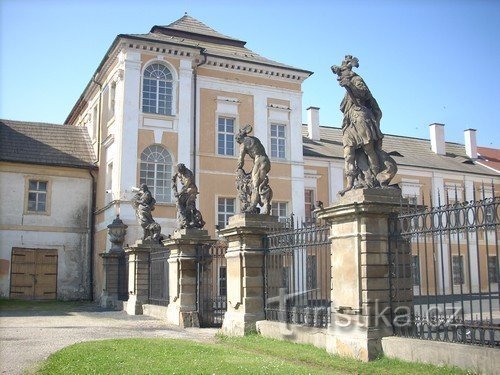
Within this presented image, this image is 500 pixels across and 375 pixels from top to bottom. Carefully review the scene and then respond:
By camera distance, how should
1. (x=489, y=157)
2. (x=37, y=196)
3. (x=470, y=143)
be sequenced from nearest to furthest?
(x=37, y=196) → (x=470, y=143) → (x=489, y=157)

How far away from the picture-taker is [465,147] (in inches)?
1625

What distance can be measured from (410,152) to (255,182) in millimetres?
27402

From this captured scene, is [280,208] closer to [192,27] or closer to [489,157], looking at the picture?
[192,27]

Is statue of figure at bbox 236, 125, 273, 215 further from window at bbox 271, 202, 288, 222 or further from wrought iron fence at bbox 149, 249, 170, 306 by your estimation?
window at bbox 271, 202, 288, 222

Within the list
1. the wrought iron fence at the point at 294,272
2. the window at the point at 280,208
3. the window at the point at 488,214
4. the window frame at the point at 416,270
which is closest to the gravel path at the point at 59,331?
the wrought iron fence at the point at 294,272

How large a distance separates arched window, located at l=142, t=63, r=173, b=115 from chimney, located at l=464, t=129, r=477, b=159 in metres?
24.3

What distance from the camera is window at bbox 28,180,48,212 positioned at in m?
26.1

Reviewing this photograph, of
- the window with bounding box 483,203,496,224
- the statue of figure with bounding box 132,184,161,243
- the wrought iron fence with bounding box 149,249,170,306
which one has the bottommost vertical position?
the wrought iron fence with bounding box 149,249,170,306

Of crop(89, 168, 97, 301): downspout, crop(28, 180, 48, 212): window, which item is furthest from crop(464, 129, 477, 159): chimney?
crop(28, 180, 48, 212): window

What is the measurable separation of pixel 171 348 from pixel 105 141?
18684 millimetres

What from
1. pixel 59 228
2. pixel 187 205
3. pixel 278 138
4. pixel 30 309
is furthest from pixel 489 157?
pixel 30 309

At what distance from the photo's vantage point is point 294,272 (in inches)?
411

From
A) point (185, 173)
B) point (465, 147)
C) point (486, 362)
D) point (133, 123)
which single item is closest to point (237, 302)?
point (185, 173)

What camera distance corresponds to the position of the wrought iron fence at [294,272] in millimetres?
9711
